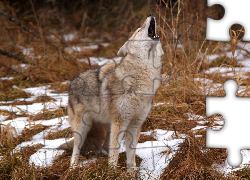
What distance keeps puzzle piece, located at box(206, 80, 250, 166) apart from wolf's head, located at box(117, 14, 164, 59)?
91 cm

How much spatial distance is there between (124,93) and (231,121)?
4.09 feet

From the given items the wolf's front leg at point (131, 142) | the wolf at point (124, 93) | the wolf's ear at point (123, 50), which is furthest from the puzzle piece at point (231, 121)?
the wolf's ear at point (123, 50)

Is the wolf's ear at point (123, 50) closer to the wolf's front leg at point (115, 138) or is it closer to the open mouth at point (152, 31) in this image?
the open mouth at point (152, 31)

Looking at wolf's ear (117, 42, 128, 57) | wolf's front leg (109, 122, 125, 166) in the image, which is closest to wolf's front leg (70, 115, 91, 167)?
wolf's front leg (109, 122, 125, 166)

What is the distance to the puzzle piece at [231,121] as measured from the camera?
9.53 ft

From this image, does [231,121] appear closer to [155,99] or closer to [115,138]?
[115,138]

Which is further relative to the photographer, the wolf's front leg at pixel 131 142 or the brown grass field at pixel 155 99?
the wolf's front leg at pixel 131 142

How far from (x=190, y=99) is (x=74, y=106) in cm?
205

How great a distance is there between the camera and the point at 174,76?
17.3 ft

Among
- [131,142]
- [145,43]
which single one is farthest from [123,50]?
[131,142]

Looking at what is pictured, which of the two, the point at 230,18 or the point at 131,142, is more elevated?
the point at 230,18

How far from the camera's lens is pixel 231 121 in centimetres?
297

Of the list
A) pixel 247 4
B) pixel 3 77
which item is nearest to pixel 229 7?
pixel 247 4

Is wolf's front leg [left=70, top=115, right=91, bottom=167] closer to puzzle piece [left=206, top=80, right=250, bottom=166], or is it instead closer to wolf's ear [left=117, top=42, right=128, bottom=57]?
wolf's ear [left=117, top=42, right=128, bottom=57]
